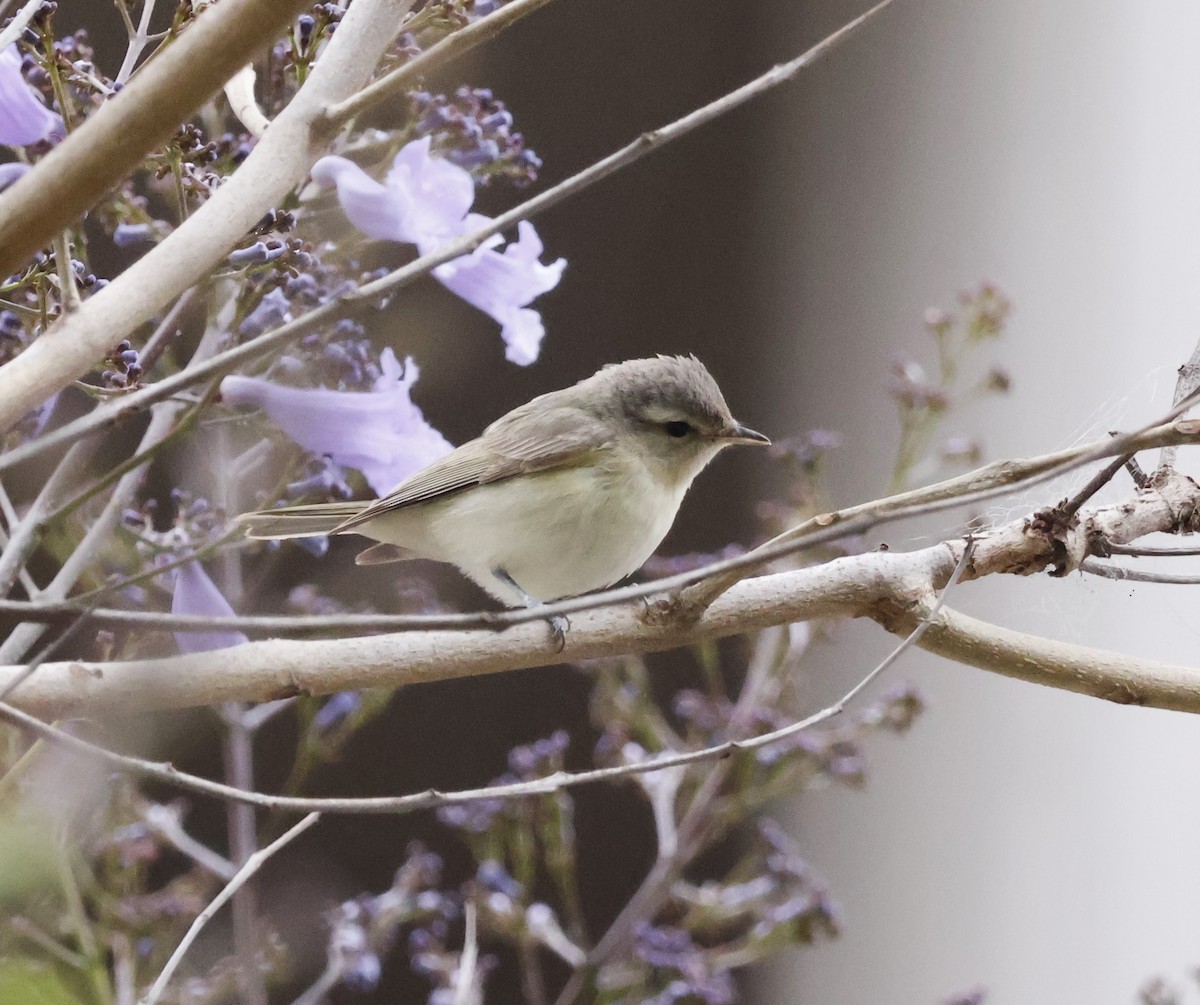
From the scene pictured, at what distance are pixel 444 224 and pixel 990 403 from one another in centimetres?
126

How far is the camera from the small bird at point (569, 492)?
657mm

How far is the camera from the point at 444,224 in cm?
43

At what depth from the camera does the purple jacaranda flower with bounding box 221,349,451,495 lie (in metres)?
0.43

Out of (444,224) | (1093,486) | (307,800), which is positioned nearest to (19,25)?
(444,224)

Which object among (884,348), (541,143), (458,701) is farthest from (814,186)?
(458,701)

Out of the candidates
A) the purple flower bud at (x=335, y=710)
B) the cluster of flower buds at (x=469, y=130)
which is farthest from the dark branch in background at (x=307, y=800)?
the purple flower bud at (x=335, y=710)

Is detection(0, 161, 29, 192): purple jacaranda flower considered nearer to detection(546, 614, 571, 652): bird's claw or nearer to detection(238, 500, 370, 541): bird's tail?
detection(238, 500, 370, 541): bird's tail

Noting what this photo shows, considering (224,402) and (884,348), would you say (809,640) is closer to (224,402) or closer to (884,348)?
(224,402)

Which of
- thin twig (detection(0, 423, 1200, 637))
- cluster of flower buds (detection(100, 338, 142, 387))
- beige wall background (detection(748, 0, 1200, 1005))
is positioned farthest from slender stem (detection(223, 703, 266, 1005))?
beige wall background (detection(748, 0, 1200, 1005))

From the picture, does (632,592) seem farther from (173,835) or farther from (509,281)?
(173,835)

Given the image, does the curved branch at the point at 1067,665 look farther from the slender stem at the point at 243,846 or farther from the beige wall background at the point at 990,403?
the beige wall background at the point at 990,403

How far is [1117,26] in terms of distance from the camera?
4.74 ft

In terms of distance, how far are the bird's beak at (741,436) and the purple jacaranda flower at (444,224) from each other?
20 centimetres

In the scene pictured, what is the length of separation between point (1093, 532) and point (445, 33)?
31 centimetres
